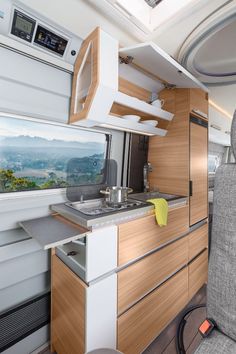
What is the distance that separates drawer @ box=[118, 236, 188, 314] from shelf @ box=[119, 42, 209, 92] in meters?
1.61

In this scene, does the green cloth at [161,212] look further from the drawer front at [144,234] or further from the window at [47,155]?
the window at [47,155]

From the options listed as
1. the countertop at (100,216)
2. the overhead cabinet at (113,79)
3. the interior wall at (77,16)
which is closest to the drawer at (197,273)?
the countertop at (100,216)

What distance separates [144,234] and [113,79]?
3.87 feet

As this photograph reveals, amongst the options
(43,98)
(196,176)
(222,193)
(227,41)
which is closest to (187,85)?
(227,41)

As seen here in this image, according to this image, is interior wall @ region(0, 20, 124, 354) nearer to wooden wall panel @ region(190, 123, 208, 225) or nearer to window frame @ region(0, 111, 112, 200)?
window frame @ region(0, 111, 112, 200)

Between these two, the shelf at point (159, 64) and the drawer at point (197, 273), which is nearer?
the shelf at point (159, 64)

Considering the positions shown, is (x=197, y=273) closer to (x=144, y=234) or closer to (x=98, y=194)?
(x=144, y=234)

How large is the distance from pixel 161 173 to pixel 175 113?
71 centimetres

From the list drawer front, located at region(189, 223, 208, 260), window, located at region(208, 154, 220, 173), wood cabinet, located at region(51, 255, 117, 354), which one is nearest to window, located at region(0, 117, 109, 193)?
wood cabinet, located at region(51, 255, 117, 354)

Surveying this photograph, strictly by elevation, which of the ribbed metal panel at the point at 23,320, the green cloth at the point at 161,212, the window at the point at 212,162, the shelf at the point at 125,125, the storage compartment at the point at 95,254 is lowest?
the ribbed metal panel at the point at 23,320

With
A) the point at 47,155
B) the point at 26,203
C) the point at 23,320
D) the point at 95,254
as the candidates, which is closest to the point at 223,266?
the point at 95,254

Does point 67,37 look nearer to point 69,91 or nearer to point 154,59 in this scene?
point 69,91

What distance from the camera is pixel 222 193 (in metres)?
0.87

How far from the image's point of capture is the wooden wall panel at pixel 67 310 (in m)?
1.18
